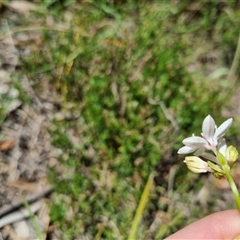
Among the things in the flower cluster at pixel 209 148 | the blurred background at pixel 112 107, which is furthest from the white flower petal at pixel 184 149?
the blurred background at pixel 112 107

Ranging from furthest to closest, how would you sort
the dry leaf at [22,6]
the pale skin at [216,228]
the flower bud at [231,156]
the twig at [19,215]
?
the dry leaf at [22,6], the twig at [19,215], the pale skin at [216,228], the flower bud at [231,156]

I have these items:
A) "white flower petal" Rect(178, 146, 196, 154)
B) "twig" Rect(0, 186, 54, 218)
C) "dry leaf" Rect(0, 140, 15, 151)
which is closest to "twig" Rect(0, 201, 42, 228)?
"twig" Rect(0, 186, 54, 218)

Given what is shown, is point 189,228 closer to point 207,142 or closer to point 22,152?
point 207,142

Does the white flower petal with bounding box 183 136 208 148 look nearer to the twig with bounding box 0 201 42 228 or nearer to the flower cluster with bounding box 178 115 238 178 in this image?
the flower cluster with bounding box 178 115 238 178

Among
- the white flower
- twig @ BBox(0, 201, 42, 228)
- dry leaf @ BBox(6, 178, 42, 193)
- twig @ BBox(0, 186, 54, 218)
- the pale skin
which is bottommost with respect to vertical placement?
the pale skin

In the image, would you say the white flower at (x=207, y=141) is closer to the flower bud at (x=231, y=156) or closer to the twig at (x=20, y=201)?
the flower bud at (x=231, y=156)

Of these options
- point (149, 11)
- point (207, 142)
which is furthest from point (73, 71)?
point (207, 142)

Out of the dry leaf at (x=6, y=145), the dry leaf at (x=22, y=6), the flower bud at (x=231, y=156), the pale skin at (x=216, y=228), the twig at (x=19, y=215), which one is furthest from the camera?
the dry leaf at (x=22, y=6)

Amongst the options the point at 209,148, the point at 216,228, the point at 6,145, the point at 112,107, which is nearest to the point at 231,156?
the point at 209,148
